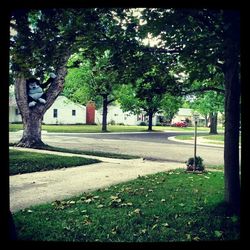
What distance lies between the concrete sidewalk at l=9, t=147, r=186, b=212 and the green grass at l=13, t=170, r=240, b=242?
577 mm

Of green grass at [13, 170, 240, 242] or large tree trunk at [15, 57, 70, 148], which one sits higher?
large tree trunk at [15, 57, 70, 148]

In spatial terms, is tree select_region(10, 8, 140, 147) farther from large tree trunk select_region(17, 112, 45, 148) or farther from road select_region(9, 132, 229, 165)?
large tree trunk select_region(17, 112, 45, 148)

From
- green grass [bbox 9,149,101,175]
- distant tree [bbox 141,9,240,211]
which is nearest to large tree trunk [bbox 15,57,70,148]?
green grass [bbox 9,149,101,175]

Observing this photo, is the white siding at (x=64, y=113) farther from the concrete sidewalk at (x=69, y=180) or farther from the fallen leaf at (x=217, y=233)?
the fallen leaf at (x=217, y=233)

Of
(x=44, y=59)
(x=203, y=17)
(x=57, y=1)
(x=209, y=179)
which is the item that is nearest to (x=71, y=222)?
(x=44, y=59)

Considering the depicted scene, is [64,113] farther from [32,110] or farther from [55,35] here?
[55,35]

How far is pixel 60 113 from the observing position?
51438 mm

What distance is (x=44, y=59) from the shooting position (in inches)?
215

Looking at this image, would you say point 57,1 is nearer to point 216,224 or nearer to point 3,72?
point 3,72

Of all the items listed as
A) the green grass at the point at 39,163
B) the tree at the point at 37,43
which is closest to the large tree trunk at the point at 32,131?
the green grass at the point at 39,163

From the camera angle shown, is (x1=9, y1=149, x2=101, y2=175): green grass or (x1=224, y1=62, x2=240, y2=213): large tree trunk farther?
(x1=9, y1=149, x2=101, y2=175): green grass

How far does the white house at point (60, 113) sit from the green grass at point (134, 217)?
41.8 meters

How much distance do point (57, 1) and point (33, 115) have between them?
14093mm

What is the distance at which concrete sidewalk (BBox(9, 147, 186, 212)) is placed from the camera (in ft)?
23.7
